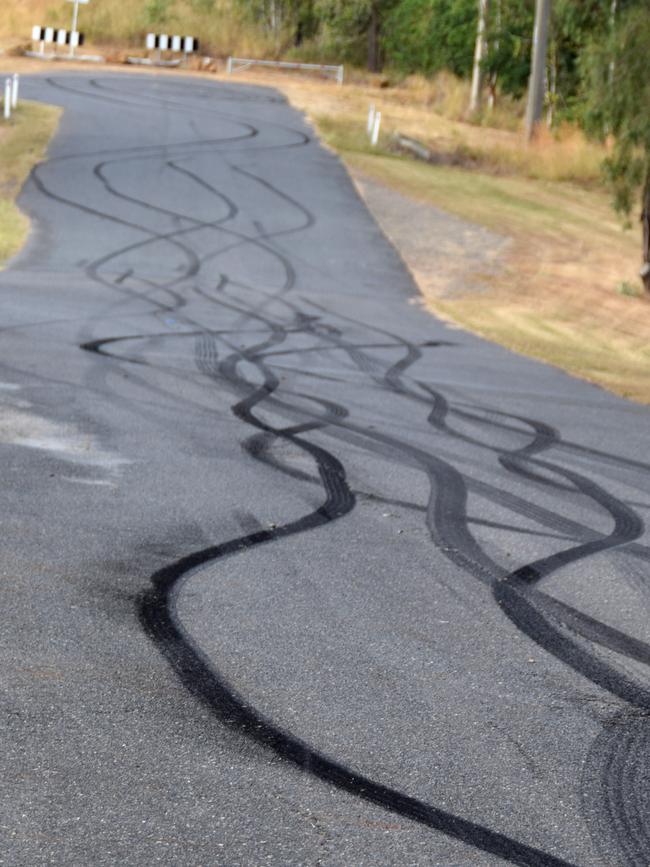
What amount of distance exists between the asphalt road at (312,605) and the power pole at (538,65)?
24.0 metres

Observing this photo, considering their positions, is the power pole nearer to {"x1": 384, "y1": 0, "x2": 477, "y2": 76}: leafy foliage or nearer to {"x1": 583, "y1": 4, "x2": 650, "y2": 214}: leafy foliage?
{"x1": 583, "y1": 4, "x2": 650, "y2": 214}: leafy foliage

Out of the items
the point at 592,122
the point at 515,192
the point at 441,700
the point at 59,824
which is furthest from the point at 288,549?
the point at 515,192

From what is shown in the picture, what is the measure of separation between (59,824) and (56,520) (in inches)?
126

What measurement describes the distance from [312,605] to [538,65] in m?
33.2

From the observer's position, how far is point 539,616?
5934 mm

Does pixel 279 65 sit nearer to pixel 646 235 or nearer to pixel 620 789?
pixel 646 235

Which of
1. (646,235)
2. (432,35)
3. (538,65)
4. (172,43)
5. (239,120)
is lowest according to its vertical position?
(646,235)

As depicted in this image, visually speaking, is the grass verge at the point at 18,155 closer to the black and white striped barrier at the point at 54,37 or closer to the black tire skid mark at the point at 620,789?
the black tire skid mark at the point at 620,789

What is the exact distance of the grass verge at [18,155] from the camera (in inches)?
866

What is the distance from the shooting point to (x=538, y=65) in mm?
36625

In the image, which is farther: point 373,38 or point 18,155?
point 373,38

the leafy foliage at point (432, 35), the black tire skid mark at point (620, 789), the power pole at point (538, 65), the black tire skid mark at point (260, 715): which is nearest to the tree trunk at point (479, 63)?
the leafy foliage at point (432, 35)

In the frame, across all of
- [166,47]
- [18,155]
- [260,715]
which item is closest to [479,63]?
[166,47]

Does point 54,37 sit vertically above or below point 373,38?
below
